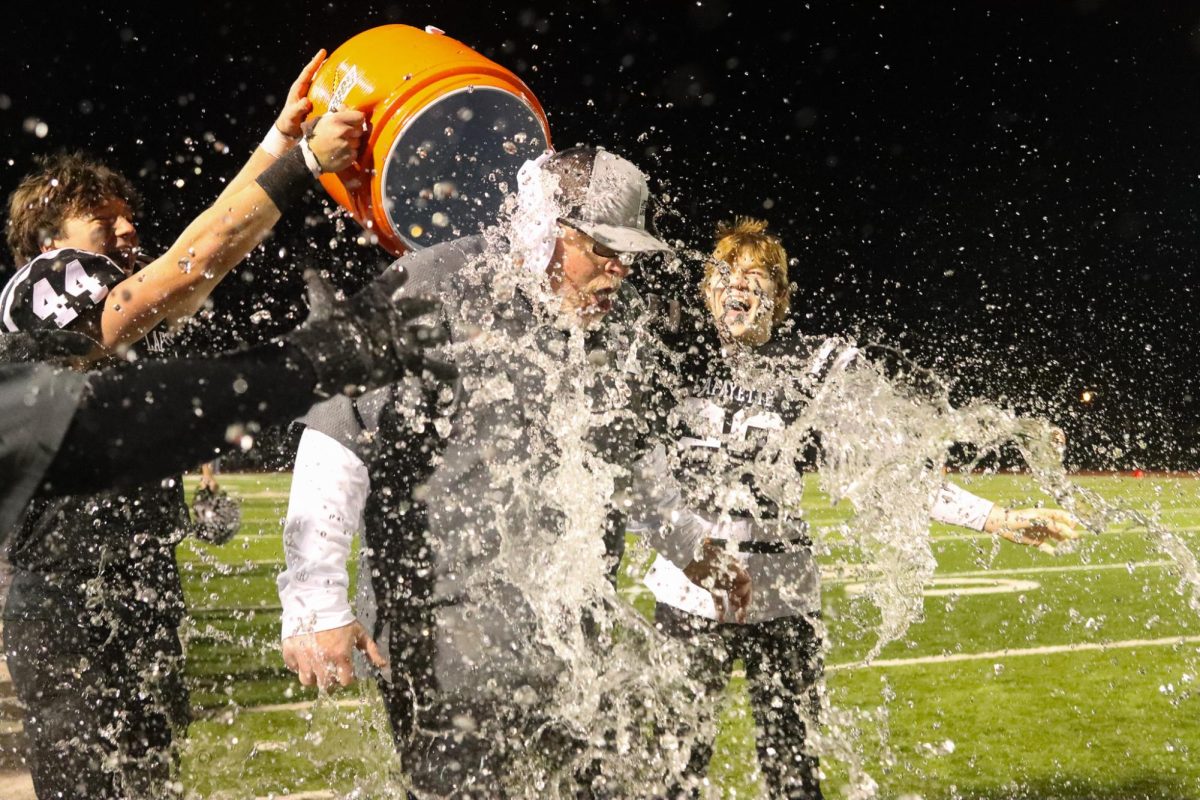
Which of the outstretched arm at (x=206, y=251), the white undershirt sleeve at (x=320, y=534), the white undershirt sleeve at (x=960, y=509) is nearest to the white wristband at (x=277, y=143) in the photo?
the outstretched arm at (x=206, y=251)

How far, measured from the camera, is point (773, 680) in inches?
117

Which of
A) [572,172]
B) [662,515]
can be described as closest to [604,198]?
[572,172]

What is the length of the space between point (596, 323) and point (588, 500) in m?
0.38

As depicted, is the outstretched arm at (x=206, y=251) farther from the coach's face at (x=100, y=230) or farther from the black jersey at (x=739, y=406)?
the black jersey at (x=739, y=406)

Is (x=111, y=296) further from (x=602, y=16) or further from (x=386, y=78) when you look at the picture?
(x=602, y=16)

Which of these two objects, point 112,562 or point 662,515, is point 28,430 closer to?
point 112,562

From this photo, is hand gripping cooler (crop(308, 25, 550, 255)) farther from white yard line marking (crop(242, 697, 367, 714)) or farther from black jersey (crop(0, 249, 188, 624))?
white yard line marking (crop(242, 697, 367, 714))

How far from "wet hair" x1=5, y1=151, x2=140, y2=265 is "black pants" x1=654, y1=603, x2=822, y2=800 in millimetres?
1850

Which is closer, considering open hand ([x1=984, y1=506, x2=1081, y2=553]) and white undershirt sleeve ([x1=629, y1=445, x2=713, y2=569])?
white undershirt sleeve ([x1=629, y1=445, x2=713, y2=569])

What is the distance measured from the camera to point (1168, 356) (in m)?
28.3

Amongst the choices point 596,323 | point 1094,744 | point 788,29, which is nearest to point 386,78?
point 596,323

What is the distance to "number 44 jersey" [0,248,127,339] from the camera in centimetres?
221

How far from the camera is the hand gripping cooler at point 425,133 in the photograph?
2.35m

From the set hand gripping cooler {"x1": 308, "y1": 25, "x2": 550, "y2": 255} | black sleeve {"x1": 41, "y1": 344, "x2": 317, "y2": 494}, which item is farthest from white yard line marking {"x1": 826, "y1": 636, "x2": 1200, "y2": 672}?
black sleeve {"x1": 41, "y1": 344, "x2": 317, "y2": 494}
